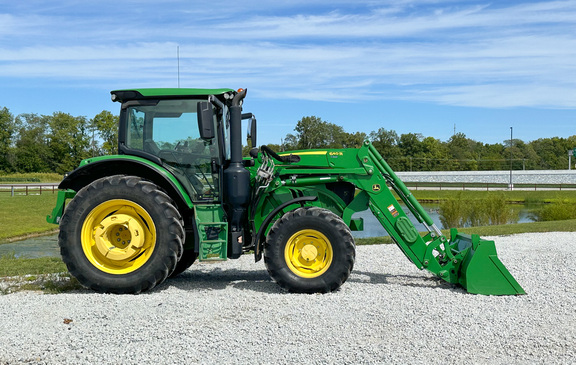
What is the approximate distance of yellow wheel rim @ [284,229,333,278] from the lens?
6794 millimetres

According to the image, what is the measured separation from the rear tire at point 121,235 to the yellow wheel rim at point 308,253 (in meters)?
1.37

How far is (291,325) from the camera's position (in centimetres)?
536

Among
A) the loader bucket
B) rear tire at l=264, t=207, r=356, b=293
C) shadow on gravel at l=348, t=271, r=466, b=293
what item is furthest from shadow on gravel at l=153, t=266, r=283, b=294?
the loader bucket

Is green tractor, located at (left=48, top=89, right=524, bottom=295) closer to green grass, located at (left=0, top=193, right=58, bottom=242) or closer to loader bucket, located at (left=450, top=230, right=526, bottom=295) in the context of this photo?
loader bucket, located at (left=450, top=230, right=526, bottom=295)

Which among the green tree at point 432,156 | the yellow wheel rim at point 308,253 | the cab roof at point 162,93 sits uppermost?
the green tree at point 432,156

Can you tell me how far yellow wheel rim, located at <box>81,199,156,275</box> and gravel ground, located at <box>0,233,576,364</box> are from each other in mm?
441

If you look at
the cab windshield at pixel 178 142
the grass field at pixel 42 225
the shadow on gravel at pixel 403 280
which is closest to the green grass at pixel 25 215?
the grass field at pixel 42 225

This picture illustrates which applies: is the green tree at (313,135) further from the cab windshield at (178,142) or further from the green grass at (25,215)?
the cab windshield at (178,142)

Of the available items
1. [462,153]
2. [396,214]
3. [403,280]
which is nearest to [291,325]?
[396,214]

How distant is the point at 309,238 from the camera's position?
22.5 feet

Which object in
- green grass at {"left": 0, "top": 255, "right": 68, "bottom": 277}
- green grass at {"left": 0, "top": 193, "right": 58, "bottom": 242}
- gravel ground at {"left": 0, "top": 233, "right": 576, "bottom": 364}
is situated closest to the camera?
gravel ground at {"left": 0, "top": 233, "right": 576, "bottom": 364}

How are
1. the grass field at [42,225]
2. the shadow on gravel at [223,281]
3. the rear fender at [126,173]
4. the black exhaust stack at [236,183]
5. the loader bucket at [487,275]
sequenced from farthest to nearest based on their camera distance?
the grass field at [42,225]
the shadow on gravel at [223,281]
the black exhaust stack at [236,183]
the rear fender at [126,173]
the loader bucket at [487,275]

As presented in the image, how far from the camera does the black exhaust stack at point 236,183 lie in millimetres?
6949

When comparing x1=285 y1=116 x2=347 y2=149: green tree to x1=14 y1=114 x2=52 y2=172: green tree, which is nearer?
x1=285 y1=116 x2=347 y2=149: green tree
